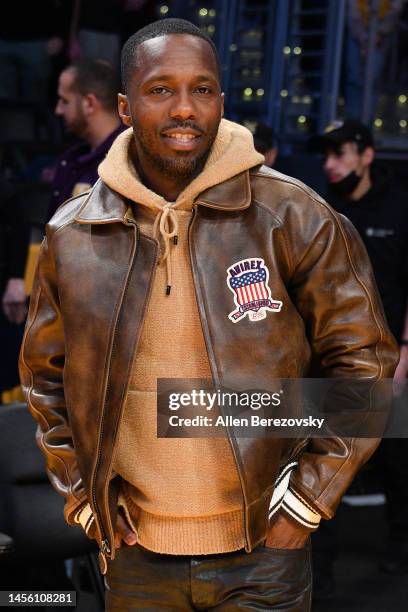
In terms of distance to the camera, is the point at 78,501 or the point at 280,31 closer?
the point at 78,501

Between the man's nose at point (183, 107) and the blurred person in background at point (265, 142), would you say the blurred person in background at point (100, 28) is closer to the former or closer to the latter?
the blurred person in background at point (265, 142)

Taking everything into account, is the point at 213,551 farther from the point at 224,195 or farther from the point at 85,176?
the point at 85,176

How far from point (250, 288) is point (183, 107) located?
40 centimetres

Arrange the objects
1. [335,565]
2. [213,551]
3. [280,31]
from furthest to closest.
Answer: [280,31]
[335,565]
[213,551]

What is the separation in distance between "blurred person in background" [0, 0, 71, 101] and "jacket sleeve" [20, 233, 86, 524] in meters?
6.91

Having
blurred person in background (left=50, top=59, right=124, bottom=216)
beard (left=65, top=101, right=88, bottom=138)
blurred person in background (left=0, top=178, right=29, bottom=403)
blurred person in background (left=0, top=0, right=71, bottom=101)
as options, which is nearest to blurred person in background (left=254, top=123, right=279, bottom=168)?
blurred person in background (left=50, top=59, right=124, bottom=216)

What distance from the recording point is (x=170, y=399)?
242cm

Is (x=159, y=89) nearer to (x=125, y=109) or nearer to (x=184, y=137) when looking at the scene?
(x=184, y=137)

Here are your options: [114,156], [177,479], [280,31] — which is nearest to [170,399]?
[177,479]

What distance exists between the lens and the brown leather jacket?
2.39 meters

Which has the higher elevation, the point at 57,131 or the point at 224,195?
the point at 224,195

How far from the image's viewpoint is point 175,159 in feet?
7.95

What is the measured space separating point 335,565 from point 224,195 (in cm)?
342

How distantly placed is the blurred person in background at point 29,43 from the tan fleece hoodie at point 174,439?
7.12 meters
